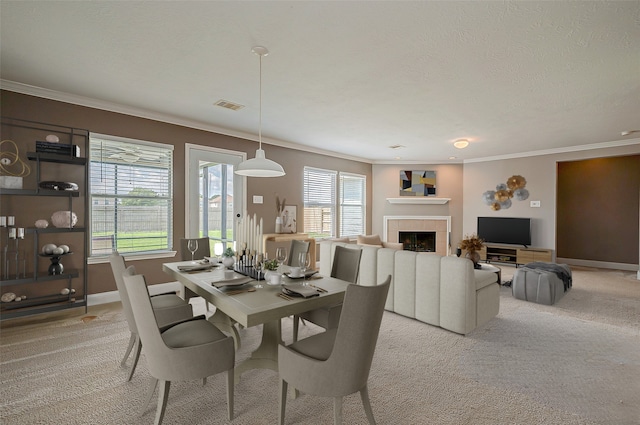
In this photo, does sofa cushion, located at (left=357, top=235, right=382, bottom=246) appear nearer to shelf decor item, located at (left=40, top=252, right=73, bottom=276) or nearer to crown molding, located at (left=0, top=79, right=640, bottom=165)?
crown molding, located at (left=0, top=79, right=640, bottom=165)

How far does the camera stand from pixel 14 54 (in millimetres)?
2789

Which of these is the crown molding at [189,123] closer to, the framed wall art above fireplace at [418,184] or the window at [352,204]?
the framed wall art above fireplace at [418,184]

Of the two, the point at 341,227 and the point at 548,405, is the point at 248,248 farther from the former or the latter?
the point at 341,227

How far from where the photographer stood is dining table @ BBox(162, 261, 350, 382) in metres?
1.77

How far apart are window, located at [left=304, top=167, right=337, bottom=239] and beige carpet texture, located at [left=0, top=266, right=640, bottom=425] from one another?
360 cm

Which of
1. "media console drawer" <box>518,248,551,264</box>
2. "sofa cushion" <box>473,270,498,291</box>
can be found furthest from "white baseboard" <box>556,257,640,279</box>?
"sofa cushion" <box>473,270,498,291</box>

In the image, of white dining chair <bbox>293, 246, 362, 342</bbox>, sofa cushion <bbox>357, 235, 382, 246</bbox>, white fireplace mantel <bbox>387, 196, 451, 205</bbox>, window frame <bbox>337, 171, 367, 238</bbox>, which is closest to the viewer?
white dining chair <bbox>293, 246, 362, 342</bbox>

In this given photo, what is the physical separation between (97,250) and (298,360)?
3.79m

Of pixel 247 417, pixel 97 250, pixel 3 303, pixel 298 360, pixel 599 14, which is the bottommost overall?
pixel 247 417

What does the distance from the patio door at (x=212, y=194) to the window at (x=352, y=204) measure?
3.00 m

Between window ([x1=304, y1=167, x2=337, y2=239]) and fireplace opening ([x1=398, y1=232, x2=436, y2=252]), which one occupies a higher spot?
window ([x1=304, y1=167, x2=337, y2=239])

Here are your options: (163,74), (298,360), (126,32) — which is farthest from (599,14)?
(163,74)

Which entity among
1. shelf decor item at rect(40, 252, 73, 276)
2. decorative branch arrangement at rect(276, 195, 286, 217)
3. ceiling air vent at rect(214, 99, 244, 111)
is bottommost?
shelf decor item at rect(40, 252, 73, 276)

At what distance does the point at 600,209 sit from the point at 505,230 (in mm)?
2206
